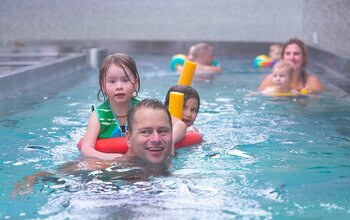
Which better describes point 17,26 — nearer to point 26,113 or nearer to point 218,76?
point 218,76

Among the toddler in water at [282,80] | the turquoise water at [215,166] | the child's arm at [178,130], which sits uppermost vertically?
the toddler in water at [282,80]

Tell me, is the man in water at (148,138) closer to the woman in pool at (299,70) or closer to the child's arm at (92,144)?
the child's arm at (92,144)

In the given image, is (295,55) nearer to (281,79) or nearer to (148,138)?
(281,79)

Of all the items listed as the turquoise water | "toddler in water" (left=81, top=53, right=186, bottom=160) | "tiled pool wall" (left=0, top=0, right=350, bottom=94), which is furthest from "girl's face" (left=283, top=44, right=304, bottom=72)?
"tiled pool wall" (left=0, top=0, right=350, bottom=94)

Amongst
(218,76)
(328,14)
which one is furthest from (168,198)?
(328,14)

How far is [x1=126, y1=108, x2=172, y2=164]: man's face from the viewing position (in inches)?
134

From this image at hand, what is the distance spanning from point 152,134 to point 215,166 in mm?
549

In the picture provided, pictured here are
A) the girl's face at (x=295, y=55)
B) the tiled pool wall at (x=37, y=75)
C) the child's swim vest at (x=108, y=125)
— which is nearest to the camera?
Answer: the child's swim vest at (x=108, y=125)

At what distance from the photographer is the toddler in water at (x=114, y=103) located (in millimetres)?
3889

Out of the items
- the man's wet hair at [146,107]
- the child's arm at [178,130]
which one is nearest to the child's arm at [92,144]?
the man's wet hair at [146,107]

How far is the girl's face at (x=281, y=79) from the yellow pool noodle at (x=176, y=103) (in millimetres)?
2972

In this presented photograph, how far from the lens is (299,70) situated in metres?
7.34

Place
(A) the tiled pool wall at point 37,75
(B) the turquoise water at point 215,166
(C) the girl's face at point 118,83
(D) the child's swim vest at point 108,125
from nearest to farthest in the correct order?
(B) the turquoise water at point 215,166
(C) the girl's face at point 118,83
(D) the child's swim vest at point 108,125
(A) the tiled pool wall at point 37,75

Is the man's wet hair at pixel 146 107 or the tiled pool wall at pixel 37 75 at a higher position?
the tiled pool wall at pixel 37 75
